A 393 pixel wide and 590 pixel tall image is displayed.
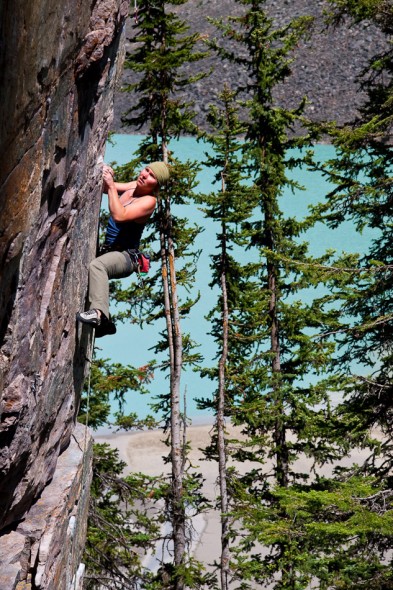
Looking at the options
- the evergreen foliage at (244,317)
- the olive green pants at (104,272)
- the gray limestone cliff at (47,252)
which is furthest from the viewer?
the evergreen foliage at (244,317)

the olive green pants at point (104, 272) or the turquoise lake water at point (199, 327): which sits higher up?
the turquoise lake water at point (199, 327)

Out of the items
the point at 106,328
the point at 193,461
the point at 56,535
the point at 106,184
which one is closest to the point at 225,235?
the point at 106,328

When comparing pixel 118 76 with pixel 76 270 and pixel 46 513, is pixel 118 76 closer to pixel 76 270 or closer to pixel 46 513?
pixel 76 270

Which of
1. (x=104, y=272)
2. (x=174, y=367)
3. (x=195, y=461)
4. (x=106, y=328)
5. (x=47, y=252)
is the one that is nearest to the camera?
(x=47, y=252)

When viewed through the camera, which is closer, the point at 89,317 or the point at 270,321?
the point at 89,317

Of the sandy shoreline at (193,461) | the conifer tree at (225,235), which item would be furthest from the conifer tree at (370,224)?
the sandy shoreline at (193,461)

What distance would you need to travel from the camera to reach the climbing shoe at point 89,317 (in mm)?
8156

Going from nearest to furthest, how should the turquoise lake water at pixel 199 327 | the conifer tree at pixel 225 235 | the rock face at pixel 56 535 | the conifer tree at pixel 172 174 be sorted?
1. the rock face at pixel 56 535
2. the conifer tree at pixel 172 174
3. the conifer tree at pixel 225 235
4. the turquoise lake water at pixel 199 327

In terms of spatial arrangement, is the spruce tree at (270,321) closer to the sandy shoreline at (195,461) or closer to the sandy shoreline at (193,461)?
the sandy shoreline at (193,461)

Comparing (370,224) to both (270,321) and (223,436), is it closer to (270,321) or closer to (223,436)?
(270,321)

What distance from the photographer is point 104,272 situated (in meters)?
8.72

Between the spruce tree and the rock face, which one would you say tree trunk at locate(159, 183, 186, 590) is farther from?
the rock face

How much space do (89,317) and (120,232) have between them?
122cm

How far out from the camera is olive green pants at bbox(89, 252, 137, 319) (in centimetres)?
851
